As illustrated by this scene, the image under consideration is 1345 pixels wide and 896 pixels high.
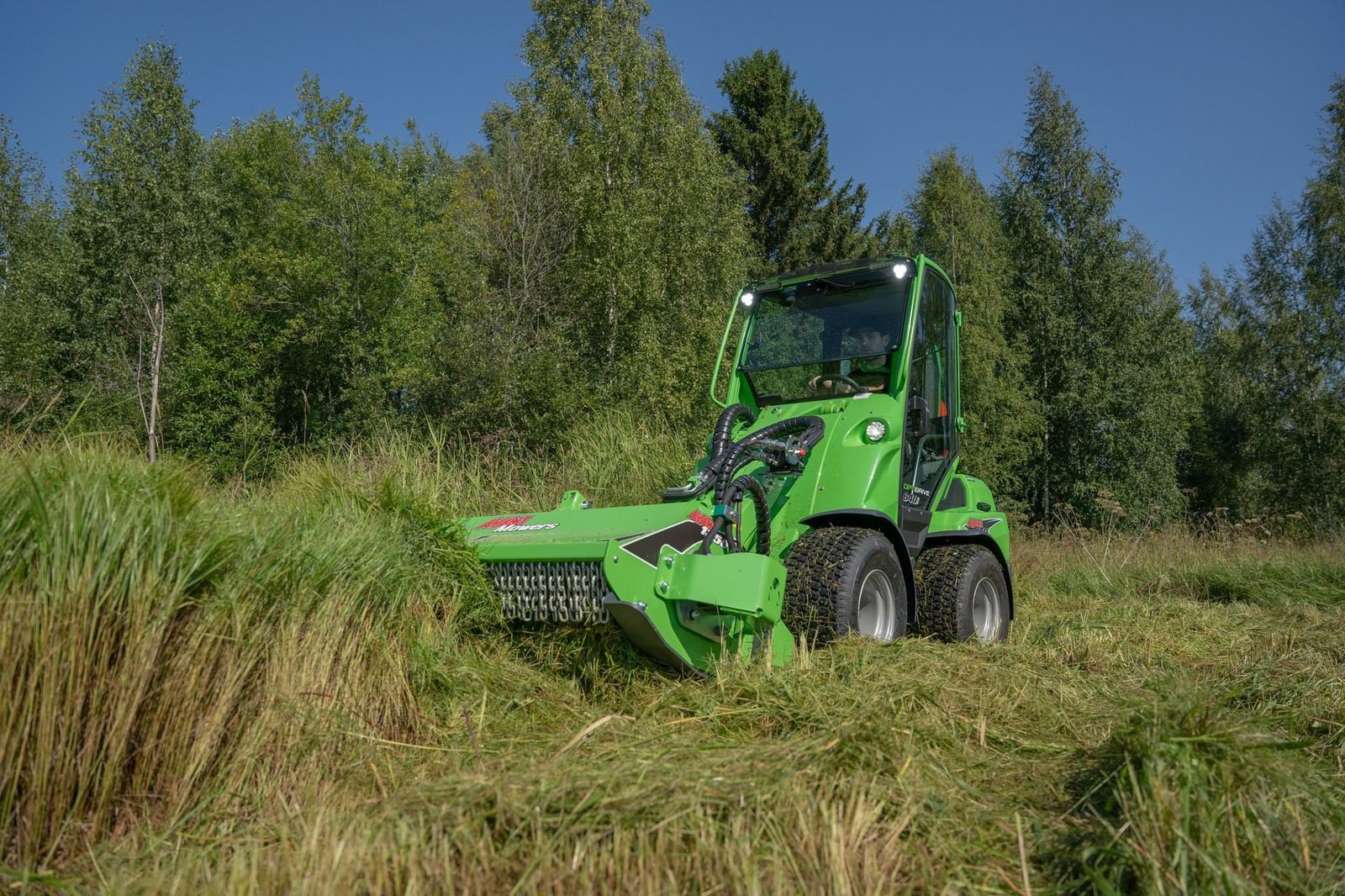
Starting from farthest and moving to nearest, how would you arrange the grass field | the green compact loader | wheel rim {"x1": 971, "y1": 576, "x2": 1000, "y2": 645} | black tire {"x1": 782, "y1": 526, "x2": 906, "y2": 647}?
1. wheel rim {"x1": 971, "y1": 576, "x2": 1000, "y2": 645}
2. black tire {"x1": 782, "y1": 526, "x2": 906, "y2": 647}
3. the green compact loader
4. the grass field

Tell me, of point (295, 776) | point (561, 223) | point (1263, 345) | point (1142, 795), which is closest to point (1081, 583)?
point (1142, 795)

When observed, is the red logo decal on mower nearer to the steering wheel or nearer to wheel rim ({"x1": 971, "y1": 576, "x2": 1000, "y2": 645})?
the steering wheel

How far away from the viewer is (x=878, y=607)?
4.80 metres

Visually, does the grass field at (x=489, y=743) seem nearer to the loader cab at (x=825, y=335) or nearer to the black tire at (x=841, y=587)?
the black tire at (x=841, y=587)

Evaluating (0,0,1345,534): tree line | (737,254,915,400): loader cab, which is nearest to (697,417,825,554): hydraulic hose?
(737,254,915,400): loader cab

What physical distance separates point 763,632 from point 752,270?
67.3 ft

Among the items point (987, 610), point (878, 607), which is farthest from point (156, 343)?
point (878, 607)

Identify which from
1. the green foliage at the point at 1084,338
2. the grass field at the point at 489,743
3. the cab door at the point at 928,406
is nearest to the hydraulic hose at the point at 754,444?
the cab door at the point at 928,406

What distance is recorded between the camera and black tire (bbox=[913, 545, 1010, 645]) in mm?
5500

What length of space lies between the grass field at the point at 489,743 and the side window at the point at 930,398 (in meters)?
1.38

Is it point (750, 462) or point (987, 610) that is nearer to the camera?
point (750, 462)

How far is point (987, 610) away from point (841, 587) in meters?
2.16

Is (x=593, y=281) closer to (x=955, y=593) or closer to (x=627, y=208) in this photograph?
(x=627, y=208)

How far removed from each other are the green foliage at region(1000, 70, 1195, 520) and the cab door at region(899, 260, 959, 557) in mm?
18452
